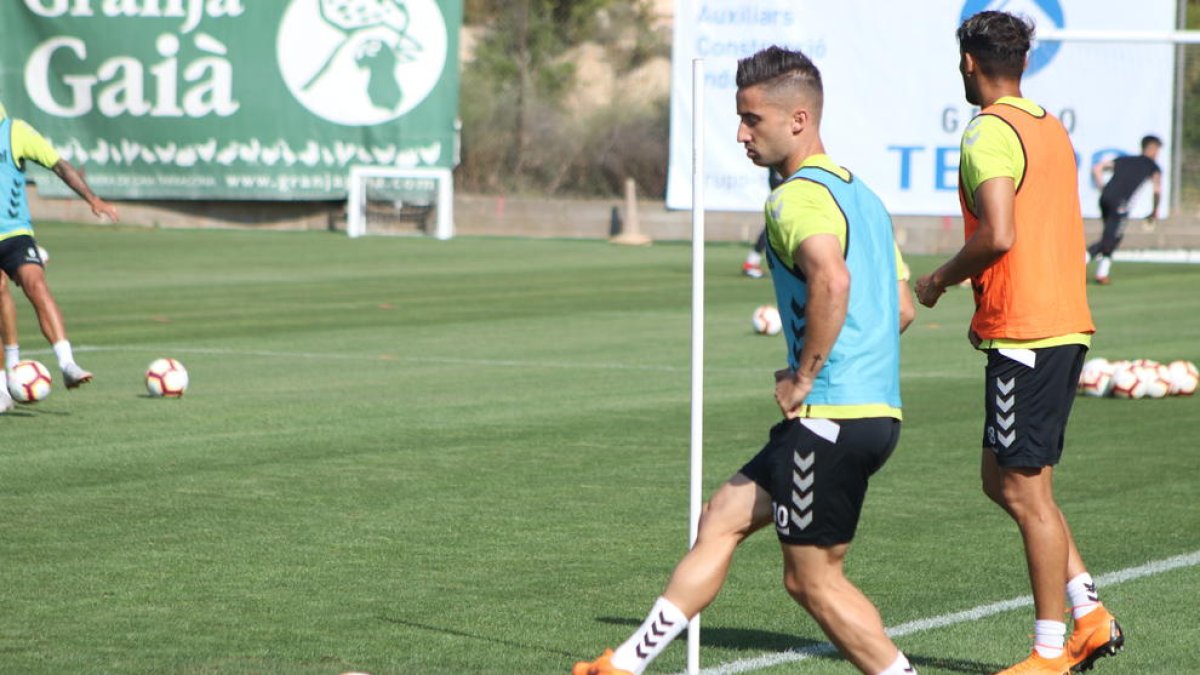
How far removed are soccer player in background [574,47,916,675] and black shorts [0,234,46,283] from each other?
878cm

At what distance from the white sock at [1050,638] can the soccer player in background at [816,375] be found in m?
1.06

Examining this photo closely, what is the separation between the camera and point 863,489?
539cm

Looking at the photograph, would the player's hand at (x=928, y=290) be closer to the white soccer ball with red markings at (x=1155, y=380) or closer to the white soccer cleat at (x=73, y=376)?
the white soccer cleat at (x=73, y=376)

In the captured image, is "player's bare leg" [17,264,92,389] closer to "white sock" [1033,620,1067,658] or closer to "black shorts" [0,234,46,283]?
"black shorts" [0,234,46,283]

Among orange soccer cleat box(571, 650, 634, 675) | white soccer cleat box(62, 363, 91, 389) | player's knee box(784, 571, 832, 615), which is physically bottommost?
white soccer cleat box(62, 363, 91, 389)

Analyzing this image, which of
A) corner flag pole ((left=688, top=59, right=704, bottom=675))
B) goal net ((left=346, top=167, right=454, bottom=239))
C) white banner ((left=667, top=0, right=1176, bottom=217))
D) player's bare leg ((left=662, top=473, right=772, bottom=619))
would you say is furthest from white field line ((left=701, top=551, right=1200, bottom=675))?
goal net ((left=346, top=167, right=454, bottom=239))

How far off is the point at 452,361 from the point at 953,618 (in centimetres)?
983

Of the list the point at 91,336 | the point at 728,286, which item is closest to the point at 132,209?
the point at 728,286

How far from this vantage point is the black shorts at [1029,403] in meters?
6.32

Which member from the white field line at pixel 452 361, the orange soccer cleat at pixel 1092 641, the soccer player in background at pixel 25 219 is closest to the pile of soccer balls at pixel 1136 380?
the white field line at pixel 452 361

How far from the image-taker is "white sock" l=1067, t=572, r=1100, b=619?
654cm

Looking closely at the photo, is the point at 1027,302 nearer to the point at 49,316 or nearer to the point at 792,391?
the point at 792,391

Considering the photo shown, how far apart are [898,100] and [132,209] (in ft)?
51.9

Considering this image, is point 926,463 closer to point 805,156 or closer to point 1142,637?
point 1142,637
